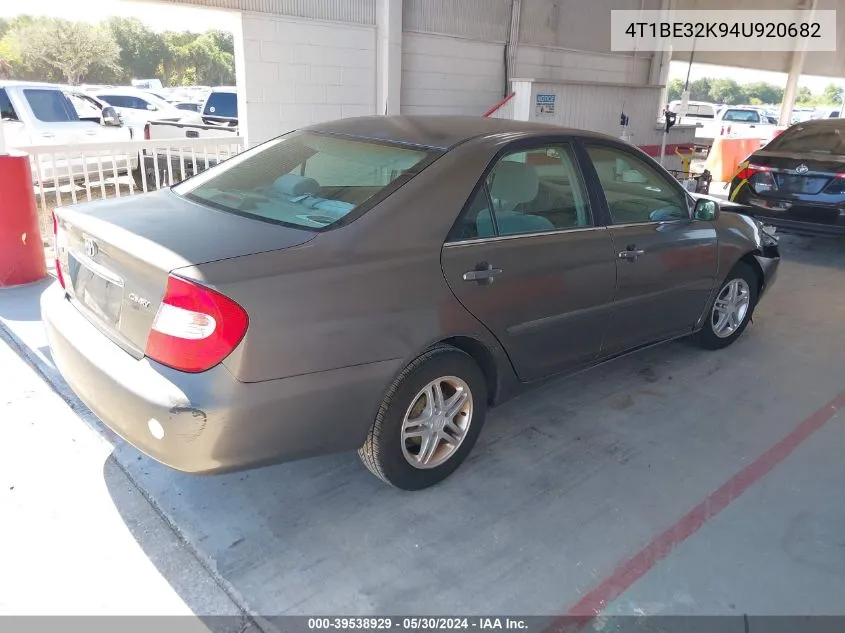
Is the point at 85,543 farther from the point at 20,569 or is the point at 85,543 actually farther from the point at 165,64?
the point at 165,64

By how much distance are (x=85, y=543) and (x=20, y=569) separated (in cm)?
23

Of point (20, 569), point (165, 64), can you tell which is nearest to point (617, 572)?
point (20, 569)

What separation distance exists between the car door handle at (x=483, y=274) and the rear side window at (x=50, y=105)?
10.0 metres

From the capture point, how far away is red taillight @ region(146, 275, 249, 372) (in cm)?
222

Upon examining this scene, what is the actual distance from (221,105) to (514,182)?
35.9 ft

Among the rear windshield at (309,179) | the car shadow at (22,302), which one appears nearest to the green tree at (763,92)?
the car shadow at (22,302)

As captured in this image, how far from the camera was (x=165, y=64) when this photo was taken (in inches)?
2392

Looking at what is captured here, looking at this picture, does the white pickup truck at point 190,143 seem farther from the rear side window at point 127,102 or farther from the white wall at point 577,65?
the white wall at point 577,65

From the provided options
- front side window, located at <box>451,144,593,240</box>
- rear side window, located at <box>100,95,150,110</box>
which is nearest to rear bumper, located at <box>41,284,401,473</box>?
front side window, located at <box>451,144,593,240</box>

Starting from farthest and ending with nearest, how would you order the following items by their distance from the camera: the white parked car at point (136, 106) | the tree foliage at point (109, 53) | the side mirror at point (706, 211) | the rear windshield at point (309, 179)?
the tree foliage at point (109, 53), the white parked car at point (136, 106), the side mirror at point (706, 211), the rear windshield at point (309, 179)

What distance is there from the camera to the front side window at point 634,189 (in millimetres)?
3627

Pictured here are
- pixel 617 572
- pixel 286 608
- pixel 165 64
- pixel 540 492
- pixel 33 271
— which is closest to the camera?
pixel 286 608

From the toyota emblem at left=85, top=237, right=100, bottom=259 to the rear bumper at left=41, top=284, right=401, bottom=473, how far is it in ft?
1.06

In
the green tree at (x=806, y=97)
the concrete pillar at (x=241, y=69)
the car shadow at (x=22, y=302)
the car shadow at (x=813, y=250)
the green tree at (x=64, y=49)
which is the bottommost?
the car shadow at (x=813, y=250)
